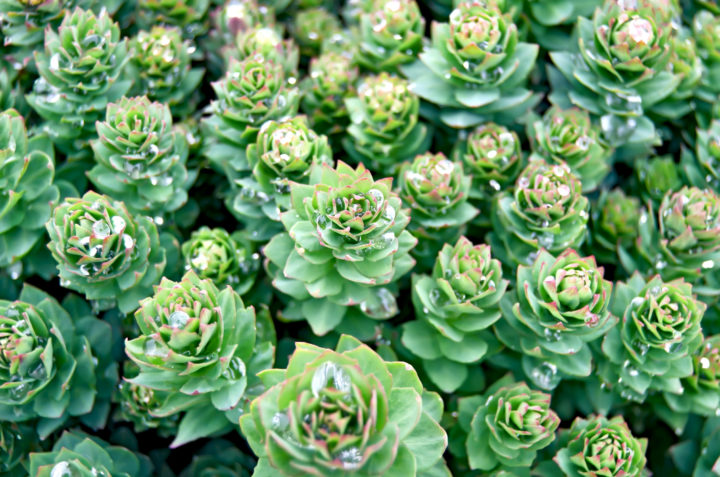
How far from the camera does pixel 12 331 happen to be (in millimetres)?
1663

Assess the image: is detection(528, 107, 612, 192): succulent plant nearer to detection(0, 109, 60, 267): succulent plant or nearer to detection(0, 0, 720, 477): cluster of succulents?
detection(0, 0, 720, 477): cluster of succulents

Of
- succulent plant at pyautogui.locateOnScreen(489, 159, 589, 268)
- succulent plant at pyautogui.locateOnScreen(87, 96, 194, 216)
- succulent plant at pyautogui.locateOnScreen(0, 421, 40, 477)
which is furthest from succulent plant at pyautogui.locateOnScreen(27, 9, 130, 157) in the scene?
succulent plant at pyautogui.locateOnScreen(489, 159, 589, 268)

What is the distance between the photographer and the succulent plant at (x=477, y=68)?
1894 mm

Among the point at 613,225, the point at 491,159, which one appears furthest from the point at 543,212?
the point at 613,225

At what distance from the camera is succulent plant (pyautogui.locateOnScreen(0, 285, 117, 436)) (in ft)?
5.32

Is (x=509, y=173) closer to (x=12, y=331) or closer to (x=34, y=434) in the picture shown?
(x=12, y=331)

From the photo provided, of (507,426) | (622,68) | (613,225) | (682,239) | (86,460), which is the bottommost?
(86,460)

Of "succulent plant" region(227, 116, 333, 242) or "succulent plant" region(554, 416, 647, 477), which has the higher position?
"succulent plant" region(227, 116, 333, 242)

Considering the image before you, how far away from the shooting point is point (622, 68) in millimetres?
1933

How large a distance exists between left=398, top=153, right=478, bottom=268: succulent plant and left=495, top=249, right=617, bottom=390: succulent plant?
286 millimetres

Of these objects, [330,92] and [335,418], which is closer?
[335,418]

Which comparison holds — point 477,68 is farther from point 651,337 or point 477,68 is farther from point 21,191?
point 21,191

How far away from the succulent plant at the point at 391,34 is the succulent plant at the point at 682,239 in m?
0.96

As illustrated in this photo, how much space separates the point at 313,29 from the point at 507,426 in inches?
66.2
